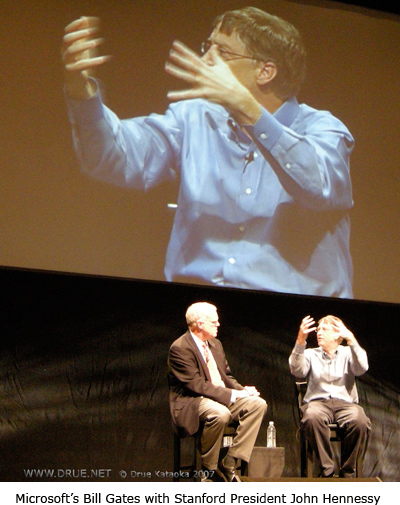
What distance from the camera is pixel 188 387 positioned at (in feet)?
12.0

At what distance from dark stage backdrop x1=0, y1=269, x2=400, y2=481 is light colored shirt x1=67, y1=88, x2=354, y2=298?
1.00 ft

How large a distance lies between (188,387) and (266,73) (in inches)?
91.0

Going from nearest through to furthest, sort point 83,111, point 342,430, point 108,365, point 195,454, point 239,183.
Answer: point 195,454, point 342,430, point 83,111, point 108,365, point 239,183

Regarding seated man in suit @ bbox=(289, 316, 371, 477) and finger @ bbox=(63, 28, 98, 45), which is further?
finger @ bbox=(63, 28, 98, 45)

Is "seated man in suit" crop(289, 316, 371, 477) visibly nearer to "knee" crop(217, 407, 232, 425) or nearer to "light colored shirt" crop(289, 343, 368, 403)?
"light colored shirt" crop(289, 343, 368, 403)

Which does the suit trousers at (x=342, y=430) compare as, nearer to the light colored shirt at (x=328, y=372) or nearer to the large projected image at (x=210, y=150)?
the light colored shirt at (x=328, y=372)

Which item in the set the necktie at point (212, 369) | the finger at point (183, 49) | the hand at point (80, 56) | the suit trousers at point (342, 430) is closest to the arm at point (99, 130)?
the hand at point (80, 56)

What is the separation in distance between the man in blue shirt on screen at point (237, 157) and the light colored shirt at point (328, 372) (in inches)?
25.9

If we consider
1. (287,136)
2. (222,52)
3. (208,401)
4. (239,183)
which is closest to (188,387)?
(208,401)

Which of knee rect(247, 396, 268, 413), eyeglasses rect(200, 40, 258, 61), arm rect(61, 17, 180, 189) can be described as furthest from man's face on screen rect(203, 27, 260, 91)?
knee rect(247, 396, 268, 413)

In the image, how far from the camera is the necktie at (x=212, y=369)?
3846 mm

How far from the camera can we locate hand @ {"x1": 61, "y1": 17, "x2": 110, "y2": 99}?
4320 mm

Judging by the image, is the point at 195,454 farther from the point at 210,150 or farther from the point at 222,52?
the point at 222,52
